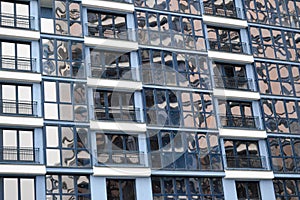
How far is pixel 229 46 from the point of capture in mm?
32500

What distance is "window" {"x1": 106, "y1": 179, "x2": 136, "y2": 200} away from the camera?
2658 centimetres

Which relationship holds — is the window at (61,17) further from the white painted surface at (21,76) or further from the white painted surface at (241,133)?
the white painted surface at (241,133)

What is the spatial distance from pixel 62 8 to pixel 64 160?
798cm

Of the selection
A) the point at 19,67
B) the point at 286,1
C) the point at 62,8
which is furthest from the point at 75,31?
the point at 286,1

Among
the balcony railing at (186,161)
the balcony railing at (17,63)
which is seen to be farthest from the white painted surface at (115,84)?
the balcony railing at (186,161)

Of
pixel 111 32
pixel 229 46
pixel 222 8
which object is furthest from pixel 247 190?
pixel 111 32

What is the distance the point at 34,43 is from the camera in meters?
28.0

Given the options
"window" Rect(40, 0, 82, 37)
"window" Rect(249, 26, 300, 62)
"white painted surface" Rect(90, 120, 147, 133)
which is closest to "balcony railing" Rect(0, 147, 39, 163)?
"white painted surface" Rect(90, 120, 147, 133)

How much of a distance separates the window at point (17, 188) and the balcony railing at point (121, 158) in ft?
10.6

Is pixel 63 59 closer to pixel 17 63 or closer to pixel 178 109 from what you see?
pixel 17 63

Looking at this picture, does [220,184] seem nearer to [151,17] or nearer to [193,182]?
[193,182]

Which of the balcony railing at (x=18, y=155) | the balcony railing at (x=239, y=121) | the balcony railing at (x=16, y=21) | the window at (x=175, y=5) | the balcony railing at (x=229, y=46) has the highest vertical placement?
the window at (x=175, y=5)

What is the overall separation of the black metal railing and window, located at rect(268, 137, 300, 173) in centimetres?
751

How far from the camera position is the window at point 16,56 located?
2730cm
